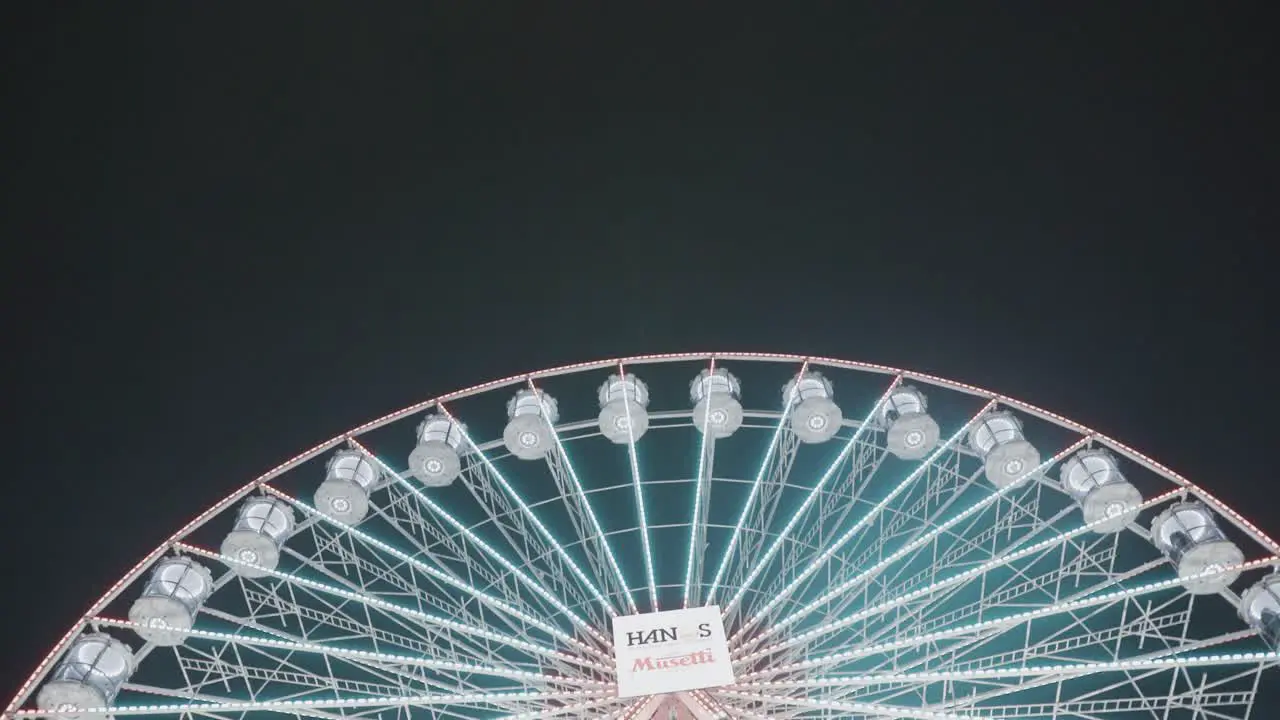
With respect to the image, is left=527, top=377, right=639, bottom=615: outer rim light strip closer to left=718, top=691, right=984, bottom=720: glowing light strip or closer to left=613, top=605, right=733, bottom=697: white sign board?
left=613, top=605, right=733, bottom=697: white sign board

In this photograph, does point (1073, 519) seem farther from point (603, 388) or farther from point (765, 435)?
point (603, 388)

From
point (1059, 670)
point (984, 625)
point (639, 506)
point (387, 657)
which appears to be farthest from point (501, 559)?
point (1059, 670)

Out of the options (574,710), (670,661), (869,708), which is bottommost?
A: (869,708)

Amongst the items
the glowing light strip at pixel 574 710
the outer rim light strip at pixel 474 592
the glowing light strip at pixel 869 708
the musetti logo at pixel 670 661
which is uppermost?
the outer rim light strip at pixel 474 592

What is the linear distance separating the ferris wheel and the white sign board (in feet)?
0.12

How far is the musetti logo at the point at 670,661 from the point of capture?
619 inches

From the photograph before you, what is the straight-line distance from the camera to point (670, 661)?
51.6 ft

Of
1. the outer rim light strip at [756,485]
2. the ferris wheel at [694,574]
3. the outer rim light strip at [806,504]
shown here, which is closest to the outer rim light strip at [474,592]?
the ferris wheel at [694,574]

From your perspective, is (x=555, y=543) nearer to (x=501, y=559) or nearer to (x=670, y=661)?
(x=501, y=559)

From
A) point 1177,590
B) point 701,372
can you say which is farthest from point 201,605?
point 1177,590

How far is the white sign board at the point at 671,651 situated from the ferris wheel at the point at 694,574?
0.04 metres

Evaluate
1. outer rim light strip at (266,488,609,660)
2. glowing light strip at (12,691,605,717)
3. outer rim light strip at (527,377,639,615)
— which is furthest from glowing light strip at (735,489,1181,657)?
glowing light strip at (12,691,605,717)

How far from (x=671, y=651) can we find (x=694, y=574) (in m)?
1.97

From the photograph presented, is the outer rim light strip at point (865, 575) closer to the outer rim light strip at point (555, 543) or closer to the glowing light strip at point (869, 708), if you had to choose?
the glowing light strip at point (869, 708)
